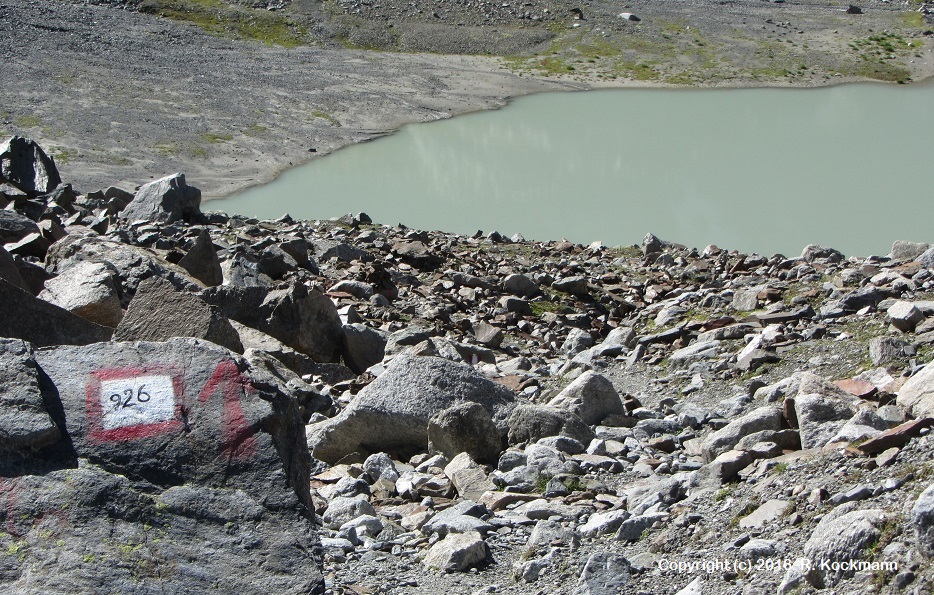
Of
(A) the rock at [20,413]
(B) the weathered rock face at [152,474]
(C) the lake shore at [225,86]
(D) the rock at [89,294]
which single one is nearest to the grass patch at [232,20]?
(C) the lake shore at [225,86]

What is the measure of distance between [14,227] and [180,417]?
385 inches

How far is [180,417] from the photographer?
16.9ft

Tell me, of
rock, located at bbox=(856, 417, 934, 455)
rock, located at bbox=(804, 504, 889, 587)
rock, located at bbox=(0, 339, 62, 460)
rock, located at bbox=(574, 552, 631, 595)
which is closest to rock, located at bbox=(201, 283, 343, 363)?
rock, located at bbox=(0, 339, 62, 460)

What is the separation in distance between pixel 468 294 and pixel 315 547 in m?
10.9

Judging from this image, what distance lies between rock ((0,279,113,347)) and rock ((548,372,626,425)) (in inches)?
163

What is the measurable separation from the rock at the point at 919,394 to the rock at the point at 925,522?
6.71 ft

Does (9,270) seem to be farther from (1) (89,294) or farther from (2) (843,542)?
(2) (843,542)

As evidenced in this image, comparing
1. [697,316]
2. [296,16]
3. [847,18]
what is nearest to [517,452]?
[697,316]

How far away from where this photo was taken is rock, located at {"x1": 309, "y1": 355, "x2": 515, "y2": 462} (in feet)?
27.7

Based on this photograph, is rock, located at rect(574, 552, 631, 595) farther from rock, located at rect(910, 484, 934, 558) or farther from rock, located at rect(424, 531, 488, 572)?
rock, located at rect(910, 484, 934, 558)

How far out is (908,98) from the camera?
157 feet

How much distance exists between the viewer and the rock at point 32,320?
26.1 feet

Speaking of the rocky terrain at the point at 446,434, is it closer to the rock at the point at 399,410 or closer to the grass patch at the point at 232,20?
the rock at the point at 399,410

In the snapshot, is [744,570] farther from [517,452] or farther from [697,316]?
[697,316]
